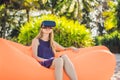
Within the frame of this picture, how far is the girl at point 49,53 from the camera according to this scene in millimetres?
5059

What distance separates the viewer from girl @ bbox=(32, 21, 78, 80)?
16.6ft

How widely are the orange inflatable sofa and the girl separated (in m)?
0.12

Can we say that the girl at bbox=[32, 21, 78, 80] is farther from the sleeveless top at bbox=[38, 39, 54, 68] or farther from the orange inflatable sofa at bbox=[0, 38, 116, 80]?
the orange inflatable sofa at bbox=[0, 38, 116, 80]

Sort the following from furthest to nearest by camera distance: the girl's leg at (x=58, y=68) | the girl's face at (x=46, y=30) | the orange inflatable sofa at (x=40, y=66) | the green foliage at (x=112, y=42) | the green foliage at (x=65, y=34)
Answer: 1. the green foliage at (x=112, y=42)
2. the green foliage at (x=65, y=34)
3. the girl's face at (x=46, y=30)
4. the orange inflatable sofa at (x=40, y=66)
5. the girl's leg at (x=58, y=68)

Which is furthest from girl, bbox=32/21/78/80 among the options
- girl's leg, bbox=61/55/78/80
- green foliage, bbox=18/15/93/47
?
green foliage, bbox=18/15/93/47

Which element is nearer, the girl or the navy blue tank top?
the girl

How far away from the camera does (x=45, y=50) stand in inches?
226

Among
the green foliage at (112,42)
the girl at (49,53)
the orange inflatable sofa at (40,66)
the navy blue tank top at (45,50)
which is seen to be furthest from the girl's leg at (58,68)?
the green foliage at (112,42)

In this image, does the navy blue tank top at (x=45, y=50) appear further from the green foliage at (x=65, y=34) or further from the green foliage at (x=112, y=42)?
the green foliage at (x=112, y=42)

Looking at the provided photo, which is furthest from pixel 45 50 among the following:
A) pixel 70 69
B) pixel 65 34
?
pixel 65 34

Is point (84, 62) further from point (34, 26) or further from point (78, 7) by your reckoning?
point (78, 7)

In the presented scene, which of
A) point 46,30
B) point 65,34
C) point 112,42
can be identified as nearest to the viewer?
point 46,30

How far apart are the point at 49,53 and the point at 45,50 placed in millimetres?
93

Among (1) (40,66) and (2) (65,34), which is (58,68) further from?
(2) (65,34)
